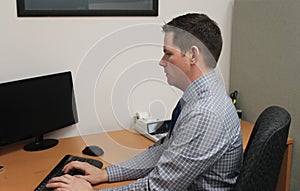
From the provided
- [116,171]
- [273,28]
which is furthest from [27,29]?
[273,28]

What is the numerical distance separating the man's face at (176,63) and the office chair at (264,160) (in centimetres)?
36

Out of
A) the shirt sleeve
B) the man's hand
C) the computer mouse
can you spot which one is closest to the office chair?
the shirt sleeve

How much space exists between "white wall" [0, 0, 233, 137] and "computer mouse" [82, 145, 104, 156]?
233 mm

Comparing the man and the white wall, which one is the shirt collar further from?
the white wall

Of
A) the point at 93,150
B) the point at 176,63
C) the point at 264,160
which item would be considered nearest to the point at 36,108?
the point at 93,150

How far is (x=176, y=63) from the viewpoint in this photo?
1.33 metres

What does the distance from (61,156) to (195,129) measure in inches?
35.3

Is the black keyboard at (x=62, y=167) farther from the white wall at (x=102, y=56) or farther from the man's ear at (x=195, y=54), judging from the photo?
the man's ear at (x=195, y=54)

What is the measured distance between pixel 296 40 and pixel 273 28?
0.18m

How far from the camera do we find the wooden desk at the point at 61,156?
1501 mm

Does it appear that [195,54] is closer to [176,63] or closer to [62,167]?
[176,63]

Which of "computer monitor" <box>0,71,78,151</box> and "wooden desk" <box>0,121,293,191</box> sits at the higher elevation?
"computer monitor" <box>0,71,78,151</box>

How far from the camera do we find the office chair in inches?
39.9

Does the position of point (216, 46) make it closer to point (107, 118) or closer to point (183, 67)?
point (183, 67)
